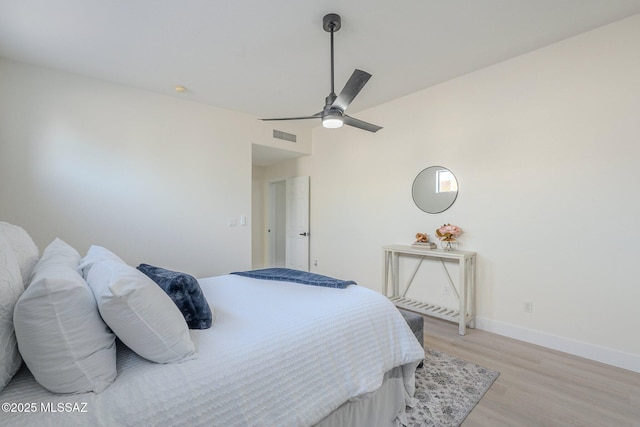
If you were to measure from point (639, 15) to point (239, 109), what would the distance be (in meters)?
4.12

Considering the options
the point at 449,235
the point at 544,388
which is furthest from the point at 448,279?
the point at 544,388

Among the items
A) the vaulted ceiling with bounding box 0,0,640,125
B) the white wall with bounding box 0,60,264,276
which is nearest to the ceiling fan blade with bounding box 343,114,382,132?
the vaulted ceiling with bounding box 0,0,640,125

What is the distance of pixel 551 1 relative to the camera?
6.86 feet

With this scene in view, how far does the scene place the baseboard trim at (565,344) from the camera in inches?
89.9

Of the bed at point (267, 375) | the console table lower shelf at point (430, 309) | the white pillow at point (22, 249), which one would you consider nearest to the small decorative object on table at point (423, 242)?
the console table lower shelf at point (430, 309)

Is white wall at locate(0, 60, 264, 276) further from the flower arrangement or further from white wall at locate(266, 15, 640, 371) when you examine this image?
the flower arrangement

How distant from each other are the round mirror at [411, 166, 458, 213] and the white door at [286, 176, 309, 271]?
2.13m

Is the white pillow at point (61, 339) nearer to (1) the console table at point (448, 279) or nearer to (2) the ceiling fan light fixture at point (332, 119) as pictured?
(2) the ceiling fan light fixture at point (332, 119)

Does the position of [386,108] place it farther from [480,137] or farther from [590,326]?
[590,326]

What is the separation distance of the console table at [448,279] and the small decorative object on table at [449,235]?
0.41 ft

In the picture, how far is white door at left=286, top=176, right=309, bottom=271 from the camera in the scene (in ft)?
17.1

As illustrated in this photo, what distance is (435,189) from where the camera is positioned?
347 centimetres

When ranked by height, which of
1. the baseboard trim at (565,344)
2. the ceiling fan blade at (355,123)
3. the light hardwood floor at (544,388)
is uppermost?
the ceiling fan blade at (355,123)

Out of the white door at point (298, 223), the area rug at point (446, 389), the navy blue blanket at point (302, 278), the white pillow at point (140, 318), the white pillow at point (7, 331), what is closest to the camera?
the white pillow at point (7, 331)
